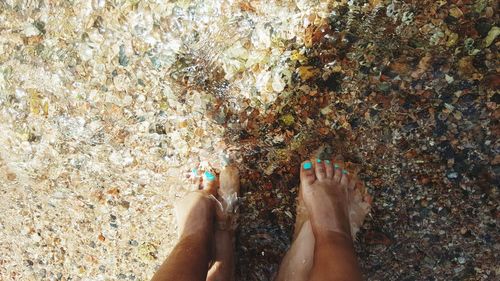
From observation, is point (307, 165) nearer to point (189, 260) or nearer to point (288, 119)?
point (288, 119)

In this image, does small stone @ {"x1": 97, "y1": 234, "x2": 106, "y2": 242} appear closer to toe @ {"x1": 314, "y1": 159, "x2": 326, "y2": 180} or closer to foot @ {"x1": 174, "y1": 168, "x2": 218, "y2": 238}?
foot @ {"x1": 174, "y1": 168, "x2": 218, "y2": 238}

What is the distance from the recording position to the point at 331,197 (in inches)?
86.3

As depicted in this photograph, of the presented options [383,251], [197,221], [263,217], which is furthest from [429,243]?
[197,221]

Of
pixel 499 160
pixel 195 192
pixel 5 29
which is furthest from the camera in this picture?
pixel 195 192

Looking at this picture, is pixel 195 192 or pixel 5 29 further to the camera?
pixel 195 192

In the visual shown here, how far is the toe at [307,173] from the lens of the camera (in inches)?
84.2

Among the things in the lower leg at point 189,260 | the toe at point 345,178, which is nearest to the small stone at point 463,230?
the toe at point 345,178

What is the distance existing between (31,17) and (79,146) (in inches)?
25.9

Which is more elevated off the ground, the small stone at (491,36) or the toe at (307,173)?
the small stone at (491,36)

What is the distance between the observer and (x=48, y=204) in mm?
2410

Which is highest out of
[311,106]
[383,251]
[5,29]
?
[5,29]

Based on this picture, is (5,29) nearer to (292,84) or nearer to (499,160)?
(292,84)

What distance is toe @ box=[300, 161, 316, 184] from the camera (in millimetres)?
2139

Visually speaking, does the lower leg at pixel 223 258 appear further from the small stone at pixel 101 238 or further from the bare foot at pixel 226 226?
the small stone at pixel 101 238
